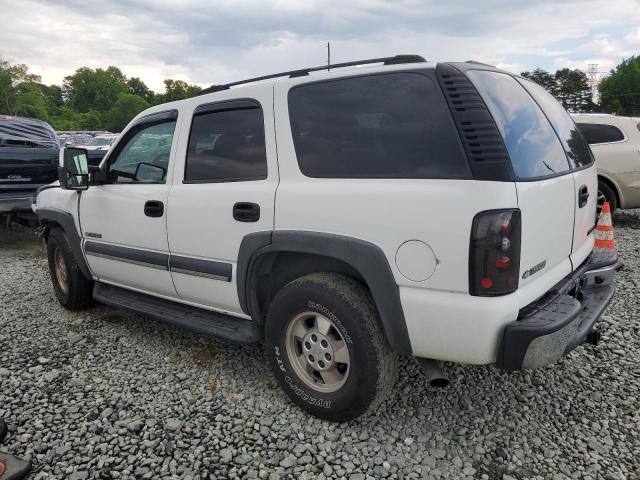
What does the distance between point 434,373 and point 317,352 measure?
637 millimetres

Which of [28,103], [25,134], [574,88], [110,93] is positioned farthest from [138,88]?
[25,134]

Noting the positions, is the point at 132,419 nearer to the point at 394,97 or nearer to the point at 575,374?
the point at 394,97

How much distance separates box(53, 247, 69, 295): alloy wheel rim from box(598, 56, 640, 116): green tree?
2796 inches

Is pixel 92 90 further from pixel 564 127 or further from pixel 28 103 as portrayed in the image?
pixel 564 127

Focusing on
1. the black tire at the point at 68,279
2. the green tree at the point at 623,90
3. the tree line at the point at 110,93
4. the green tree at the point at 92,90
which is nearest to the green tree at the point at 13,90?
the tree line at the point at 110,93

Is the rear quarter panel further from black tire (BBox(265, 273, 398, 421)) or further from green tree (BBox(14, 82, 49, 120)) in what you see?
green tree (BBox(14, 82, 49, 120))

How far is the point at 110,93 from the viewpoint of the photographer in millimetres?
108125

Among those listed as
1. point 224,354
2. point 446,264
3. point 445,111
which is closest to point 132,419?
point 224,354

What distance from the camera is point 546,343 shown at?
2146mm

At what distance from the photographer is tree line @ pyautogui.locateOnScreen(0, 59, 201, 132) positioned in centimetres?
7162

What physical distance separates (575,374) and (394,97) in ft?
7.20

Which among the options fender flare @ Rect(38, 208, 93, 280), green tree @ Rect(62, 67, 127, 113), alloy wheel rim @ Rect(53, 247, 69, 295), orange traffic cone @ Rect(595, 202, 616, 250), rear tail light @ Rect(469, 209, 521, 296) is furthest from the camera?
green tree @ Rect(62, 67, 127, 113)

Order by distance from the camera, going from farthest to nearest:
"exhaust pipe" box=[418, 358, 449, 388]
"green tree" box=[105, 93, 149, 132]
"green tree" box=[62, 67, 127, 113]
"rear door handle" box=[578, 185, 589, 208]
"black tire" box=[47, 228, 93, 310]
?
"green tree" box=[62, 67, 127, 113] → "green tree" box=[105, 93, 149, 132] → "black tire" box=[47, 228, 93, 310] → "rear door handle" box=[578, 185, 589, 208] → "exhaust pipe" box=[418, 358, 449, 388]

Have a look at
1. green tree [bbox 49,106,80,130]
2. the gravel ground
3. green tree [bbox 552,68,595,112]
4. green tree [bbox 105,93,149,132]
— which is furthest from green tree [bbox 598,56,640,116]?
green tree [bbox 49,106,80,130]
